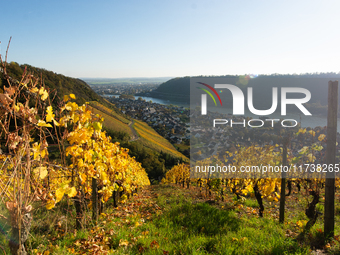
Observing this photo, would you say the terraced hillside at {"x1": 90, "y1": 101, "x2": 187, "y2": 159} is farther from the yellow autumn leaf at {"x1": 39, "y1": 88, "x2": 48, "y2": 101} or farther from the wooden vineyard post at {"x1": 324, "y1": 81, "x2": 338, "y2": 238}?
the yellow autumn leaf at {"x1": 39, "y1": 88, "x2": 48, "y2": 101}

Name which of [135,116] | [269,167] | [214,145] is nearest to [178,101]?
[135,116]

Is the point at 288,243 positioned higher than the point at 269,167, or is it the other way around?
the point at 269,167

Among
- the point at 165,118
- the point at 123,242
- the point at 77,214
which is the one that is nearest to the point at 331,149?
the point at 123,242

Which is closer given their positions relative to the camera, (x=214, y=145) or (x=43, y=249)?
(x=43, y=249)

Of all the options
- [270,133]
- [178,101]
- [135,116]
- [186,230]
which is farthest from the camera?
[178,101]

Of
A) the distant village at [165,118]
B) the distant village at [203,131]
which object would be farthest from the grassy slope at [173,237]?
the distant village at [165,118]

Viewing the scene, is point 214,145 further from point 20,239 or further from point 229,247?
point 20,239

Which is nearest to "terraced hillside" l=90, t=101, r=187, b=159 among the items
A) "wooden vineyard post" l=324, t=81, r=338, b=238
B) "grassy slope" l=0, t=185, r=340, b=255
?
"grassy slope" l=0, t=185, r=340, b=255

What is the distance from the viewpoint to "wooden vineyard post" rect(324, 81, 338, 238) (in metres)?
3.07

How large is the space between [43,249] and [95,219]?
1.29 metres

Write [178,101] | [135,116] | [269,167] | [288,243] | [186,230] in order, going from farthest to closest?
[178,101], [135,116], [269,167], [186,230], [288,243]

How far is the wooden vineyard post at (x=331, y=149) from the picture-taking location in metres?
3.07

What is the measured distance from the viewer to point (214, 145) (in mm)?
13672

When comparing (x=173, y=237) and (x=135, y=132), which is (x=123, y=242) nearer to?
(x=173, y=237)
